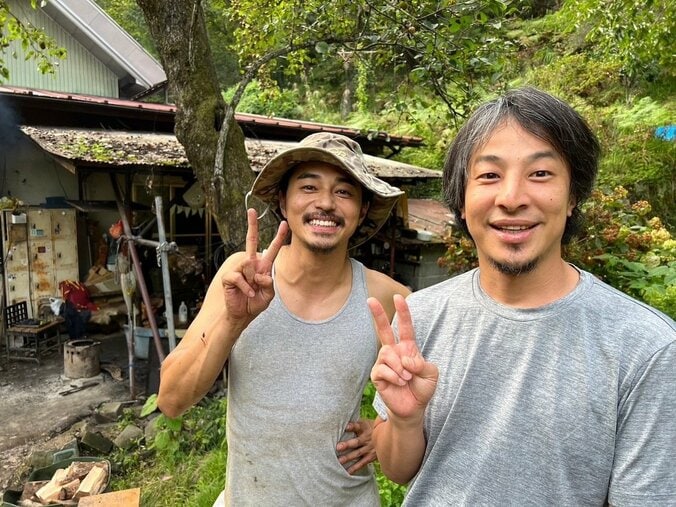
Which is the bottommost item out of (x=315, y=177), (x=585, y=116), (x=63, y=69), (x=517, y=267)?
(x=517, y=267)

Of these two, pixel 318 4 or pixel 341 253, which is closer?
pixel 341 253

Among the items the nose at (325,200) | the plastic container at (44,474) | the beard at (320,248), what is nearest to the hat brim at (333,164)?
the nose at (325,200)

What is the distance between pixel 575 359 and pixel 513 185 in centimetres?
47

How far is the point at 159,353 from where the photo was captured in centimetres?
512

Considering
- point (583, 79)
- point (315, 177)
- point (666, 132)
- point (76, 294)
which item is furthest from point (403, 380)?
point (583, 79)

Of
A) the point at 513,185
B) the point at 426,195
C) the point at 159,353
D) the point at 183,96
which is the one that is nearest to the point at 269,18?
the point at 183,96

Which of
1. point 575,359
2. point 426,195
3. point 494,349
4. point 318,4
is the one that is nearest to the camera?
point 575,359

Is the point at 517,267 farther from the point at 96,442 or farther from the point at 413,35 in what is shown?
the point at 96,442

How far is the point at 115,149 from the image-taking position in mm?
5609

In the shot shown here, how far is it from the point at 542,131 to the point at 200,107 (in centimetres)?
322

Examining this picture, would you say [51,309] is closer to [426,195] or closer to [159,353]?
[159,353]

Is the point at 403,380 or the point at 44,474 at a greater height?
the point at 403,380

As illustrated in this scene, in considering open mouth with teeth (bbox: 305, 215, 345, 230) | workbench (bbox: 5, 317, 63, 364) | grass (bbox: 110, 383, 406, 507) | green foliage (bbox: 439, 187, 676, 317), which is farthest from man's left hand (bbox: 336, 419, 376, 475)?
workbench (bbox: 5, 317, 63, 364)

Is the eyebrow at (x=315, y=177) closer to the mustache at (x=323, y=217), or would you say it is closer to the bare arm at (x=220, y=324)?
the mustache at (x=323, y=217)
